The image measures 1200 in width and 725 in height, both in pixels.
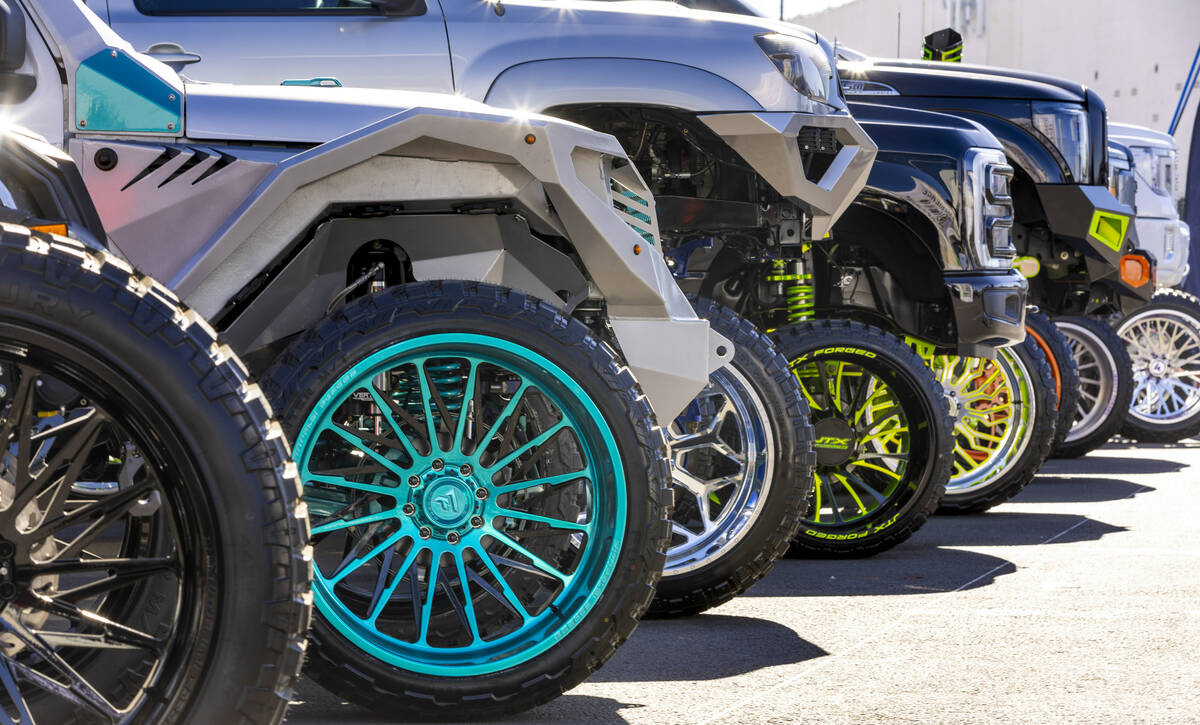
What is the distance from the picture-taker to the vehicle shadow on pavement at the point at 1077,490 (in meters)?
9.20

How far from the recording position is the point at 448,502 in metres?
3.76

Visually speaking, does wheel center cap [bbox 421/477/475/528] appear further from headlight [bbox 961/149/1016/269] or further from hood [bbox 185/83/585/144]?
headlight [bbox 961/149/1016/269]

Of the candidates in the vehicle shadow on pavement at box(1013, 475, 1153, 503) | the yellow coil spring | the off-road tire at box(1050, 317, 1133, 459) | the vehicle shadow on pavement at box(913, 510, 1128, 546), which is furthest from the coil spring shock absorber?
the off-road tire at box(1050, 317, 1133, 459)

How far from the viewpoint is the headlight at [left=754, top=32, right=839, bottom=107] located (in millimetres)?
6094

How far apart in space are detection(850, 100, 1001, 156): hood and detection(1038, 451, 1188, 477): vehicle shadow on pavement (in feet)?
13.5

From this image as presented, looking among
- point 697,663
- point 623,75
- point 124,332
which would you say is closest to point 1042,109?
point 623,75

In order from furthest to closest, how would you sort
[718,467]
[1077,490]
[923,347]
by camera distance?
[1077,490] < [923,347] < [718,467]

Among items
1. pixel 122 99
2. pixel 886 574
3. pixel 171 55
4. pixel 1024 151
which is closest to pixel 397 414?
pixel 122 99

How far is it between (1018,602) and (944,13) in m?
28.7

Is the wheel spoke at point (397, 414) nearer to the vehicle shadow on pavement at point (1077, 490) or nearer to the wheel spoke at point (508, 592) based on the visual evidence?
the wheel spoke at point (508, 592)

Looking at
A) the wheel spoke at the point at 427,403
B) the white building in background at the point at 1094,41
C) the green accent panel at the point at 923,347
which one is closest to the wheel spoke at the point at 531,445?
the wheel spoke at the point at 427,403

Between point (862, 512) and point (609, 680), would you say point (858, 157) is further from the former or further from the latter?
point (609, 680)

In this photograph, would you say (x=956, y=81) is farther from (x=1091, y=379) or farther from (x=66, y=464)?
(x=66, y=464)

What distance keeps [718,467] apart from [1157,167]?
10335 mm
